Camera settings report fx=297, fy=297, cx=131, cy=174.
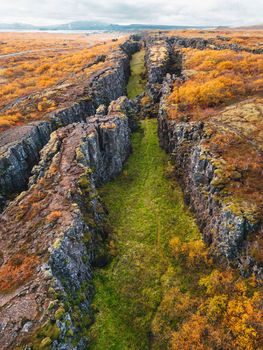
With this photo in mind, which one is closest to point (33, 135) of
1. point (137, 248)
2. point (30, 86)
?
point (137, 248)

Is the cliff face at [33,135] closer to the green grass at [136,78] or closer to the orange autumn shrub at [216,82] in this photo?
the green grass at [136,78]

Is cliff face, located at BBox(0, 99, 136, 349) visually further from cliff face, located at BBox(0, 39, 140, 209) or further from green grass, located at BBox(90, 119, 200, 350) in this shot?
cliff face, located at BBox(0, 39, 140, 209)

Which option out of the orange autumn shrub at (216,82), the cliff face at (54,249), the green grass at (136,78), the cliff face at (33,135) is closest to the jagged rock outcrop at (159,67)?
the green grass at (136,78)

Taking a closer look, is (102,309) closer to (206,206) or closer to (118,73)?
(206,206)

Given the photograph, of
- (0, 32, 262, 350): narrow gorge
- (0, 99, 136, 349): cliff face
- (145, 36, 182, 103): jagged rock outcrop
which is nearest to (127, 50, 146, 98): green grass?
(145, 36, 182, 103): jagged rock outcrop

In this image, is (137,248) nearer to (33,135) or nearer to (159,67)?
(33,135)

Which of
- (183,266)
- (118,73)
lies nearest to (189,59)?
(118,73)
